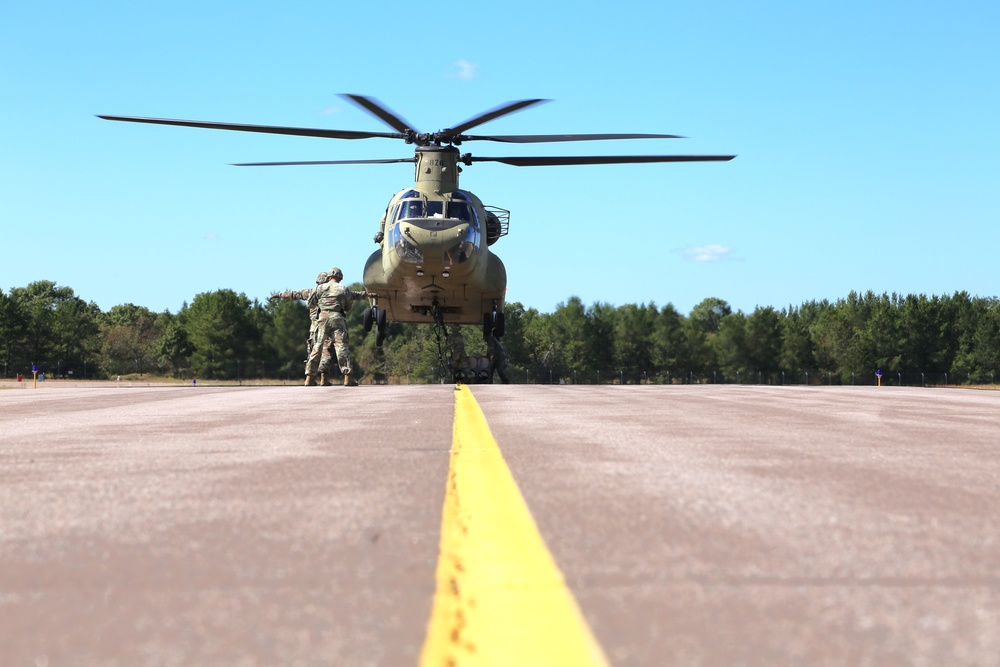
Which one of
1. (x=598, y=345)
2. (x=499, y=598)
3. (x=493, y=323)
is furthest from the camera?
(x=598, y=345)

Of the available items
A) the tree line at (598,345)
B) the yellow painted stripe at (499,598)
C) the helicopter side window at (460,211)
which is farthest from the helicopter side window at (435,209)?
the tree line at (598,345)

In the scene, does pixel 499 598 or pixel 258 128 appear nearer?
pixel 499 598

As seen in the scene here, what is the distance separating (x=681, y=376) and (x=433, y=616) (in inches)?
5687

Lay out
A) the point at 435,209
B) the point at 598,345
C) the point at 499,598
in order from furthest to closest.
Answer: the point at 598,345 < the point at 435,209 < the point at 499,598

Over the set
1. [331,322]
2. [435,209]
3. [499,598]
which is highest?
[435,209]

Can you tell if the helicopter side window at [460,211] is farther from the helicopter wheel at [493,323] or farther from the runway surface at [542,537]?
the runway surface at [542,537]

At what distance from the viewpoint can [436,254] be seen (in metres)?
25.3

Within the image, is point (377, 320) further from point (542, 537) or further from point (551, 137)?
point (542, 537)

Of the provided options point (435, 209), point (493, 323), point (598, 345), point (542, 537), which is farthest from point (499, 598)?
point (598, 345)

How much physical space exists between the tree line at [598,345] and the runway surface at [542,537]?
11601 centimetres

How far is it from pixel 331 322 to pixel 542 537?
21.5 metres

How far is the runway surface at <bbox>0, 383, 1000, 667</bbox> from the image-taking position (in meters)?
2.09

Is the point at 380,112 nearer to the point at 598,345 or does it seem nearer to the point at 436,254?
the point at 436,254

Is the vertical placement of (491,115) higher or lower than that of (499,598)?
higher
